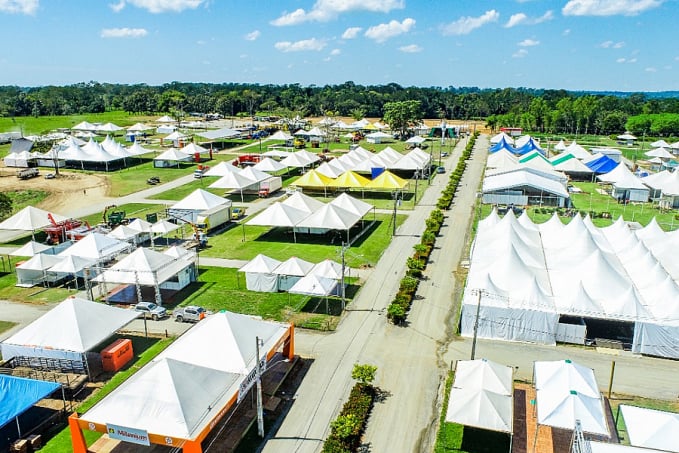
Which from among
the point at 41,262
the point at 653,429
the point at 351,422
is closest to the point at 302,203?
Answer: the point at 41,262

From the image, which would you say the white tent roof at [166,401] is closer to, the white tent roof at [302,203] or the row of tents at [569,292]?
the row of tents at [569,292]

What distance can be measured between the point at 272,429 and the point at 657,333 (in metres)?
20.5

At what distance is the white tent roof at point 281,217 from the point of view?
4324cm

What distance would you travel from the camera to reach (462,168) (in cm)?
7656

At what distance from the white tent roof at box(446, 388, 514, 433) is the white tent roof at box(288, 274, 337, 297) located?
11.6m

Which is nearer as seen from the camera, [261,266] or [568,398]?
[568,398]

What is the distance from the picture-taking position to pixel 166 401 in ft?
59.8

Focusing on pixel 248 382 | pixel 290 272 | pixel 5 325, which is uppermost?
pixel 290 272

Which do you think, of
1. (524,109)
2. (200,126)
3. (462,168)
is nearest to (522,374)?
(462,168)

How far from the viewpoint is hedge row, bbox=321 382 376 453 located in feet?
61.8

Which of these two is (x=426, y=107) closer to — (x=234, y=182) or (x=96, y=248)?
(x=234, y=182)

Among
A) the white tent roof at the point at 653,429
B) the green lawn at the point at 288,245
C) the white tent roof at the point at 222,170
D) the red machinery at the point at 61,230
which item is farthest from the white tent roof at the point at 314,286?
the white tent roof at the point at 222,170

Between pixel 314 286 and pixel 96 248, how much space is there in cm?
1741

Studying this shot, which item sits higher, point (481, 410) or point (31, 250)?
point (31, 250)
